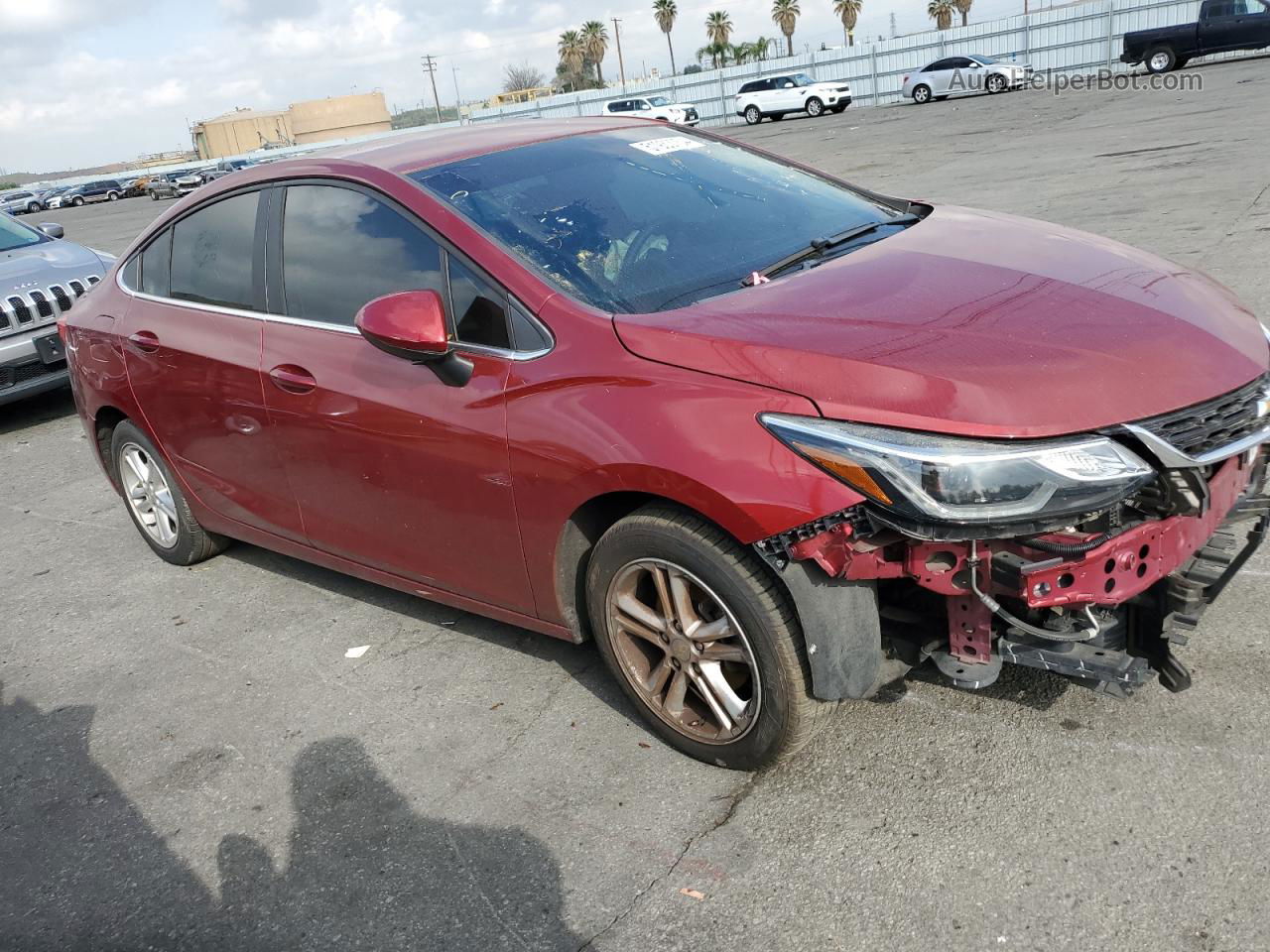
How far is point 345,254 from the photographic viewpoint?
12.3 feet

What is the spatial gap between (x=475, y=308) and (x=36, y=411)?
24.4ft

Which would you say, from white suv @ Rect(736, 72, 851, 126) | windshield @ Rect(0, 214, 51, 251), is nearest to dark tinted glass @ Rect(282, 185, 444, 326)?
windshield @ Rect(0, 214, 51, 251)

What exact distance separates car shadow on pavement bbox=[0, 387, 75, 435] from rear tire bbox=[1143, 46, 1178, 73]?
101 feet

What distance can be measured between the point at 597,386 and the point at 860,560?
2.79 feet

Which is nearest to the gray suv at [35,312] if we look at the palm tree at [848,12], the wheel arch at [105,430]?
the wheel arch at [105,430]

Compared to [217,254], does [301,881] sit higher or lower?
lower

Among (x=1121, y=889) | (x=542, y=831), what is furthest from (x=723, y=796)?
(x=1121, y=889)

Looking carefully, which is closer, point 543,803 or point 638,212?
point 543,803

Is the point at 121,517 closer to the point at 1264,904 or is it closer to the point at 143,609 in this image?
the point at 143,609

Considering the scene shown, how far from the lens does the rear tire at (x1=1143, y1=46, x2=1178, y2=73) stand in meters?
30.7

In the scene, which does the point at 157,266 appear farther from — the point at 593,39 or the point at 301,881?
the point at 593,39

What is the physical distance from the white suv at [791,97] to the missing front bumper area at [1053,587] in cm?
3949

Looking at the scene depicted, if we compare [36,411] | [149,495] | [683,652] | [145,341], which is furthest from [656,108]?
[683,652]

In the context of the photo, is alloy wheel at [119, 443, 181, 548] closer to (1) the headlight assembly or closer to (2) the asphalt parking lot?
(2) the asphalt parking lot
